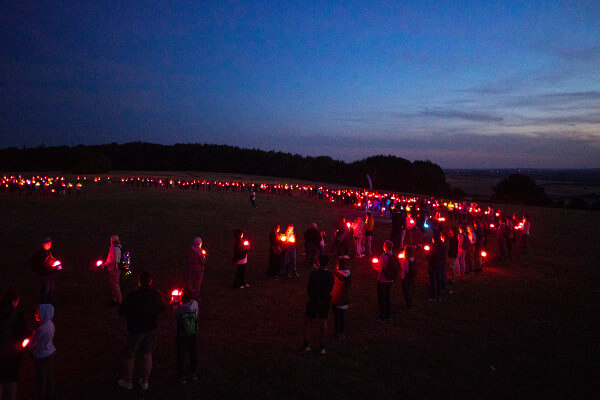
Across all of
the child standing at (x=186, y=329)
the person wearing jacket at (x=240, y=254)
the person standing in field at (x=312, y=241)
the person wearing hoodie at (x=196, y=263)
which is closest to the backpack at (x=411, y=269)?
the person wearing jacket at (x=240, y=254)

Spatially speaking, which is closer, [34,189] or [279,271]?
[279,271]

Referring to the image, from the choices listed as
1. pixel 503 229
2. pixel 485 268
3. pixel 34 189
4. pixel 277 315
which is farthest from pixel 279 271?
pixel 34 189

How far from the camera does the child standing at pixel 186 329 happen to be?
5680mm

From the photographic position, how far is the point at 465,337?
7852mm

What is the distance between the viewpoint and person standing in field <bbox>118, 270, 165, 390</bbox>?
A: 5457mm

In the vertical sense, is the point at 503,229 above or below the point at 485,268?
above

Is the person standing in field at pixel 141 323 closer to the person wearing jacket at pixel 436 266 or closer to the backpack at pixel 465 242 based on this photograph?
the person wearing jacket at pixel 436 266

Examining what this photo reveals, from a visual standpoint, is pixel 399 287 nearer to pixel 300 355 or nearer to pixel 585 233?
pixel 300 355

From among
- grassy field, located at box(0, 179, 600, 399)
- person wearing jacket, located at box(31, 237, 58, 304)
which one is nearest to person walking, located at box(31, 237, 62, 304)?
person wearing jacket, located at box(31, 237, 58, 304)

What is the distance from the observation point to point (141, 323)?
17.9ft

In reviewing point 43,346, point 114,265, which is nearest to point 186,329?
point 43,346

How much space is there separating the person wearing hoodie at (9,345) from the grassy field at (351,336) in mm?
932

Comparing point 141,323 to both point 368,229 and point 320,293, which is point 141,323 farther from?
point 368,229

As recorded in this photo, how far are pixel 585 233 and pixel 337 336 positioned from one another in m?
23.7
